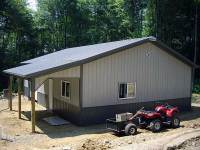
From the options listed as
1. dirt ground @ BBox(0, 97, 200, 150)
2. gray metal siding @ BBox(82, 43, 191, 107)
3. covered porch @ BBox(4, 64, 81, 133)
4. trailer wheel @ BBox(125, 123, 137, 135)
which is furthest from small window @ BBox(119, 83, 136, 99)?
trailer wheel @ BBox(125, 123, 137, 135)

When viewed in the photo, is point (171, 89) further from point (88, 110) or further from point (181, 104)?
point (88, 110)

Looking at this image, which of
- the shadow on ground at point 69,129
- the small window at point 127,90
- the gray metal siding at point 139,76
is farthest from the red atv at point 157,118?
the gray metal siding at point 139,76

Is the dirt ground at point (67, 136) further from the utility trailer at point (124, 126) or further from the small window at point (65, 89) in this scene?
the small window at point (65, 89)

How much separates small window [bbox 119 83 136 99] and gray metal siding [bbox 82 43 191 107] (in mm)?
208

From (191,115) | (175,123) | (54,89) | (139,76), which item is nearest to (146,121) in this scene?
(175,123)

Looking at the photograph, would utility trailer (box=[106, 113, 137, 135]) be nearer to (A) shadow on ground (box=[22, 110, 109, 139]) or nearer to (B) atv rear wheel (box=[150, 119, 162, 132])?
(B) atv rear wheel (box=[150, 119, 162, 132])

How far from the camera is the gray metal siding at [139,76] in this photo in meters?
16.4

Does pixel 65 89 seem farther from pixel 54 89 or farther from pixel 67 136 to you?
pixel 67 136

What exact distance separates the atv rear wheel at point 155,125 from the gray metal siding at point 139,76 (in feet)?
9.59

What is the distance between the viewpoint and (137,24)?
142 ft

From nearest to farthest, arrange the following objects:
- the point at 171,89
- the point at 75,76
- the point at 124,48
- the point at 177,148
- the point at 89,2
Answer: the point at 177,148, the point at 75,76, the point at 124,48, the point at 171,89, the point at 89,2

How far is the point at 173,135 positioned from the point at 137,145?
2.23 metres

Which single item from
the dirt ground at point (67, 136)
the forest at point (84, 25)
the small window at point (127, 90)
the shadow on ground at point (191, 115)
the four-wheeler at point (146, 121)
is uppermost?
the forest at point (84, 25)

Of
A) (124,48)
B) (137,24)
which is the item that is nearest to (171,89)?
(124,48)
